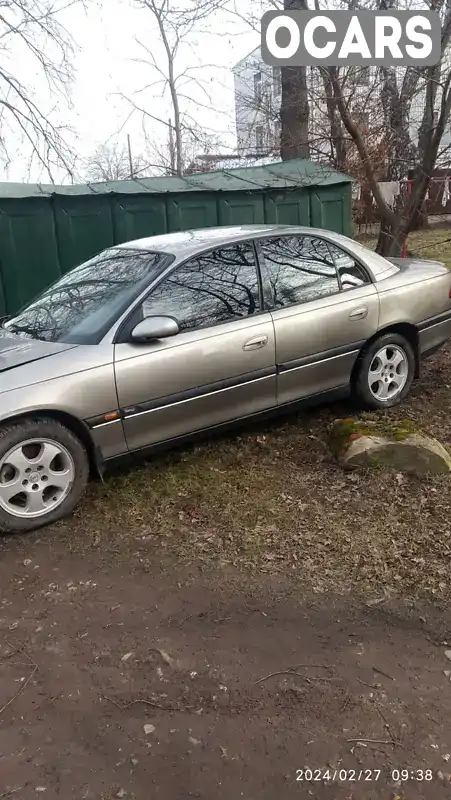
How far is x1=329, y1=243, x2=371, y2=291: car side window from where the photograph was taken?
16.5 ft

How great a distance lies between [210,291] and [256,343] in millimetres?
470

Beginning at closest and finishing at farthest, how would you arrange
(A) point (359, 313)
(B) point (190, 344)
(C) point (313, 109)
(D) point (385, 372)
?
1. (B) point (190, 344)
2. (A) point (359, 313)
3. (D) point (385, 372)
4. (C) point (313, 109)

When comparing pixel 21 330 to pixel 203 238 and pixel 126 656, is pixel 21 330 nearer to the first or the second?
pixel 203 238

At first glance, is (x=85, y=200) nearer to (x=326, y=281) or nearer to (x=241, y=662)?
(x=326, y=281)

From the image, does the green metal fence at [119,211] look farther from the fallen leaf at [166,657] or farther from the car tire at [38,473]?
the fallen leaf at [166,657]

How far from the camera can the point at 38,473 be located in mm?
3699

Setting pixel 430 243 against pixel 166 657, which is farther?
pixel 430 243

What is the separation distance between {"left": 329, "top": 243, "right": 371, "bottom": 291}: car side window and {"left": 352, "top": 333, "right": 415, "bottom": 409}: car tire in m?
0.48

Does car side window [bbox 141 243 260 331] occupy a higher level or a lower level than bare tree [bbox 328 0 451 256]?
lower

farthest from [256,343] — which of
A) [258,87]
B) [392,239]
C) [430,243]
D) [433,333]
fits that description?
[430,243]

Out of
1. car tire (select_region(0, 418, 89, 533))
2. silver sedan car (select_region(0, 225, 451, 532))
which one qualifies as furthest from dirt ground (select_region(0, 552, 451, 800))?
silver sedan car (select_region(0, 225, 451, 532))

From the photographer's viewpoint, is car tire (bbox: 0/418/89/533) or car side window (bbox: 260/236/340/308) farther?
car side window (bbox: 260/236/340/308)

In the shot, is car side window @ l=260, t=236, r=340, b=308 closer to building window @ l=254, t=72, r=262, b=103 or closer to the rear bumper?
the rear bumper

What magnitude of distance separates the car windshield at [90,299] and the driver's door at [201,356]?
0.16 metres
